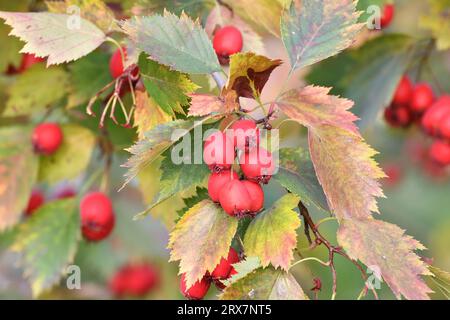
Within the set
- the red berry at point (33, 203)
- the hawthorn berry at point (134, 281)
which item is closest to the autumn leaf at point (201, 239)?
the red berry at point (33, 203)

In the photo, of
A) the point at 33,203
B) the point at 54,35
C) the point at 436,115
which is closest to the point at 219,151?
the point at 54,35

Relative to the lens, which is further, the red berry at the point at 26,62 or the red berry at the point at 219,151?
the red berry at the point at 26,62

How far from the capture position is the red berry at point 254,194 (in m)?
1.01

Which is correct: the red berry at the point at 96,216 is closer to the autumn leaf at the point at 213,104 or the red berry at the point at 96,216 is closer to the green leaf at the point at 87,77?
the green leaf at the point at 87,77

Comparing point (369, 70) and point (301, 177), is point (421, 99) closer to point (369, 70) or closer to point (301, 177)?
point (369, 70)

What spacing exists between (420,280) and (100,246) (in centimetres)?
162

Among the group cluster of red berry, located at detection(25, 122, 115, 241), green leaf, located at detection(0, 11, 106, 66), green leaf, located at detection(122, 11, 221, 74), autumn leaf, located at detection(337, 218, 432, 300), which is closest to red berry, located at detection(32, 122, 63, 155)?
cluster of red berry, located at detection(25, 122, 115, 241)

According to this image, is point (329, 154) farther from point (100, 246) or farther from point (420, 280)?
point (100, 246)

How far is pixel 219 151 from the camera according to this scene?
3.28 ft

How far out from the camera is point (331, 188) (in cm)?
101

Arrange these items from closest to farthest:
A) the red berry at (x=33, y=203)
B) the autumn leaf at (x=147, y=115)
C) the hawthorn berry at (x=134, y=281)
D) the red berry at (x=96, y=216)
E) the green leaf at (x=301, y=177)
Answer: the green leaf at (x=301, y=177) → the autumn leaf at (x=147, y=115) → the red berry at (x=96, y=216) → the red berry at (x=33, y=203) → the hawthorn berry at (x=134, y=281)

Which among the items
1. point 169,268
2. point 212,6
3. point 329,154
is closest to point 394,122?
point 212,6

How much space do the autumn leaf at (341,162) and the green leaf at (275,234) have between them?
52 mm

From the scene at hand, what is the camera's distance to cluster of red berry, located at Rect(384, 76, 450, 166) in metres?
1.65
